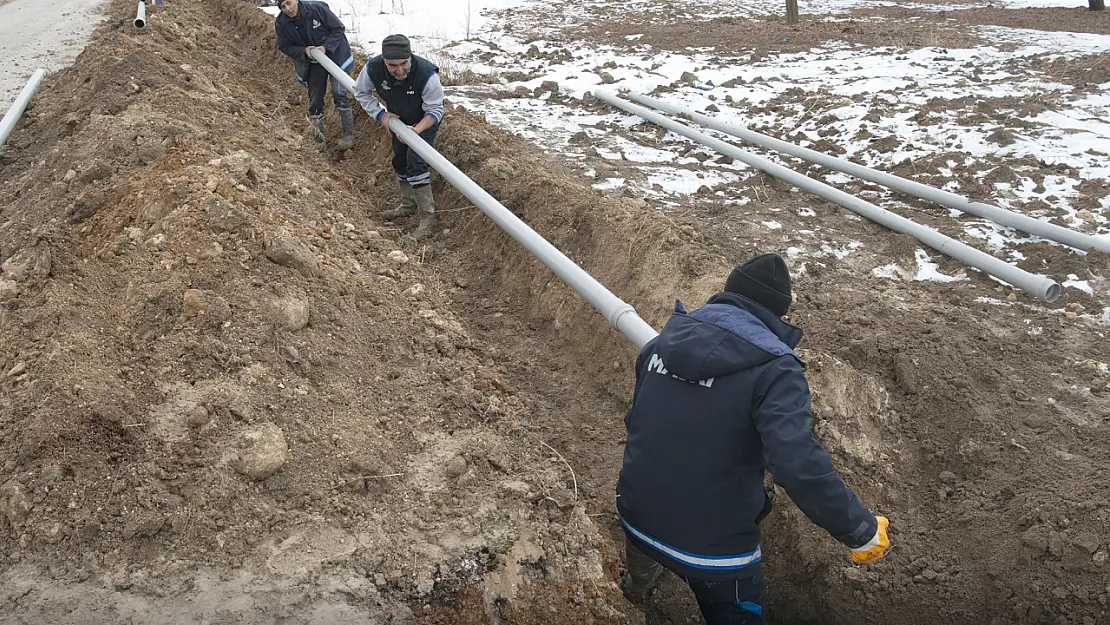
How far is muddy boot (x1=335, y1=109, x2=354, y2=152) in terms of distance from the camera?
6768mm

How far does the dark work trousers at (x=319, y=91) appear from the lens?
6.58m

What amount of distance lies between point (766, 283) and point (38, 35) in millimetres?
12245

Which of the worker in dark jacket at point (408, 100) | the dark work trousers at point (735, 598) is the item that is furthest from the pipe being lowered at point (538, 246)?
the dark work trousers at point (735, 598)

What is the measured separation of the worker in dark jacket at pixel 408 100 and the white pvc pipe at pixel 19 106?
363cm

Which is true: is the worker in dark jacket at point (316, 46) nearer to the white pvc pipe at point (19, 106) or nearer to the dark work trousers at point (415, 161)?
the dark work trousers at point (415, 161)

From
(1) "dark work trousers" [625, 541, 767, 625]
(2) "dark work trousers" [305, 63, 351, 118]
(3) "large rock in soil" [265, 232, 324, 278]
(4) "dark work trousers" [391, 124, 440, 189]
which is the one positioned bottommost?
(1) "dark work trousers" [625, 541, 767, 625]

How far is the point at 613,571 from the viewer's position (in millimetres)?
2951

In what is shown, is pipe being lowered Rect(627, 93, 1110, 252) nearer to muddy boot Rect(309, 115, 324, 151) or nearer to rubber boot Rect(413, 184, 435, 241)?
rubber boot Rect(413, 184, 435, 241)

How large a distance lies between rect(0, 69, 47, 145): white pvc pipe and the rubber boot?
158 inches

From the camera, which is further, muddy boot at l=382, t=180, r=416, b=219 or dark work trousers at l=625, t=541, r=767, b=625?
muddy boot at l=382, t=180, r=416, b=219

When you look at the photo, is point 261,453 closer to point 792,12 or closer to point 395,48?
point 395,48

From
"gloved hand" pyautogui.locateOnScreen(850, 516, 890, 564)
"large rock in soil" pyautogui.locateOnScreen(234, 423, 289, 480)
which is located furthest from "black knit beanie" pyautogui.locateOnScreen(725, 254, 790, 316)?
"large rock in soil" pyautogui.locateOnScreen(234, 423, 289, 480)

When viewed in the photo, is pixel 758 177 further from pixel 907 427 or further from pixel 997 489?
pixel 997 489

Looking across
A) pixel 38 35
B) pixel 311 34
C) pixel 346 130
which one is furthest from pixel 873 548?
pixel 38 35
